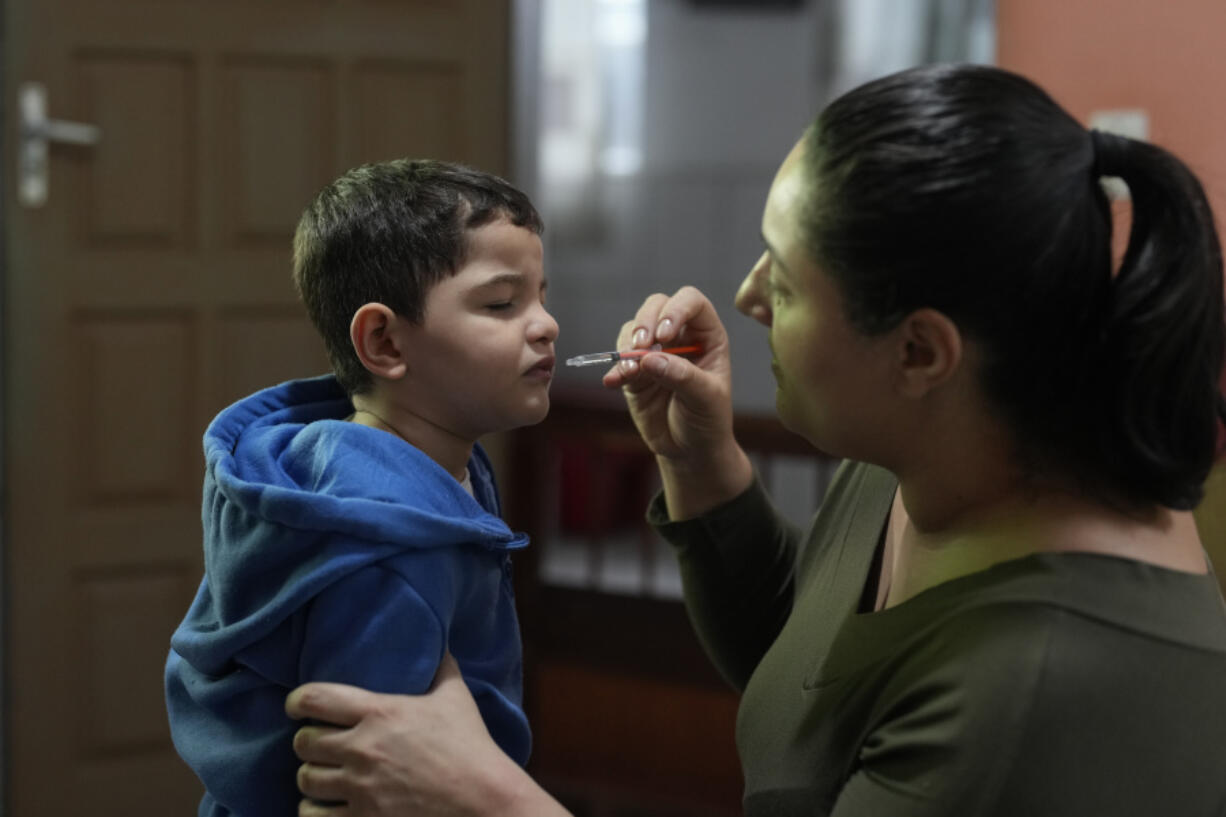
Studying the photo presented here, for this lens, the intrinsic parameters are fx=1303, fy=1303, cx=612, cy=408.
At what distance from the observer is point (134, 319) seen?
110 inches

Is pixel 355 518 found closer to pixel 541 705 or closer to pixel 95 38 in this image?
pixel 95 38

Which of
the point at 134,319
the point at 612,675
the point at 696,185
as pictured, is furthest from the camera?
the point at 696,185

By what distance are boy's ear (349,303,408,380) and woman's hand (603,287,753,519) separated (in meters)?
0.23

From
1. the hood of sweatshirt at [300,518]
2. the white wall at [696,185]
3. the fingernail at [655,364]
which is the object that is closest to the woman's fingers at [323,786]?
the hood of sweatshirt at [300,518]

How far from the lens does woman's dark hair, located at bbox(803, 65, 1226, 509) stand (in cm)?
86

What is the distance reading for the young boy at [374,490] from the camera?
3.28 feet

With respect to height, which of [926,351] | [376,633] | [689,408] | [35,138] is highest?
[35,138]

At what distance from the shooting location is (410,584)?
1006 millimetres

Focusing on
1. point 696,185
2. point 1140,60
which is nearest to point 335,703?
point 1140,60

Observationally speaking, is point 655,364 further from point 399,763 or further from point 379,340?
point 399,763

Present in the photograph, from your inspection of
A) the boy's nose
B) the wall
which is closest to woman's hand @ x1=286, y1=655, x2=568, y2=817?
the boy's nose

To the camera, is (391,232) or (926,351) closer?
(926,351)

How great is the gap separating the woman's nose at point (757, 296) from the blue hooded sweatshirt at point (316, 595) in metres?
0.28

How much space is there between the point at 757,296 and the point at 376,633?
0.40 m
